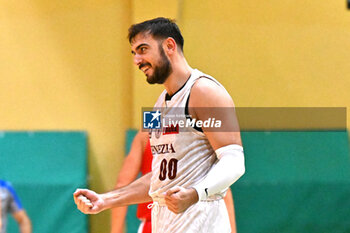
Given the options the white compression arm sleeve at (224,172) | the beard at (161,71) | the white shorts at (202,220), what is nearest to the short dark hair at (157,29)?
the beard at (161,71)

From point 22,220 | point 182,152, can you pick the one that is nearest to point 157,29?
point 182,152

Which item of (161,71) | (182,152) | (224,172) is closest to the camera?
(224,172)

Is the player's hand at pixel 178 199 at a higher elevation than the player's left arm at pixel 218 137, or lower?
lower

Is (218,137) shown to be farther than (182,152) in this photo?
No

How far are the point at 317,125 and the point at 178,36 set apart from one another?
13.7 feet

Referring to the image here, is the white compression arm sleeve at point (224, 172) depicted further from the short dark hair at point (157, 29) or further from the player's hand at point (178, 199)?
the short dark hair at point (157, 29)

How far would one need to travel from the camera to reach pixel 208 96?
258 centimetres

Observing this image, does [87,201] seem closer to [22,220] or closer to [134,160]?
[134,160]

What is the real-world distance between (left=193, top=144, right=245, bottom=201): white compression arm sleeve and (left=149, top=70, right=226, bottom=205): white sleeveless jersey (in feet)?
0.56

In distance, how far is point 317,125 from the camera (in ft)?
22.3

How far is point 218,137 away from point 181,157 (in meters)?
0.25

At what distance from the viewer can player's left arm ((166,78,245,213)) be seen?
242 cm

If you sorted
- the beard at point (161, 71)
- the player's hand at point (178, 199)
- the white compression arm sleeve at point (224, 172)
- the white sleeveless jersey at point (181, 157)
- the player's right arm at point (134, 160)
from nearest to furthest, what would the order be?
the player's hand at point (178, 199), the white compression arm sleeve at point (224, 172), the white sleeveless jersey at point (181, 157), the beard at point (161, 71), the player's right arm at point (134, 160)

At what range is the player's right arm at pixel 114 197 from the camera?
271cm
